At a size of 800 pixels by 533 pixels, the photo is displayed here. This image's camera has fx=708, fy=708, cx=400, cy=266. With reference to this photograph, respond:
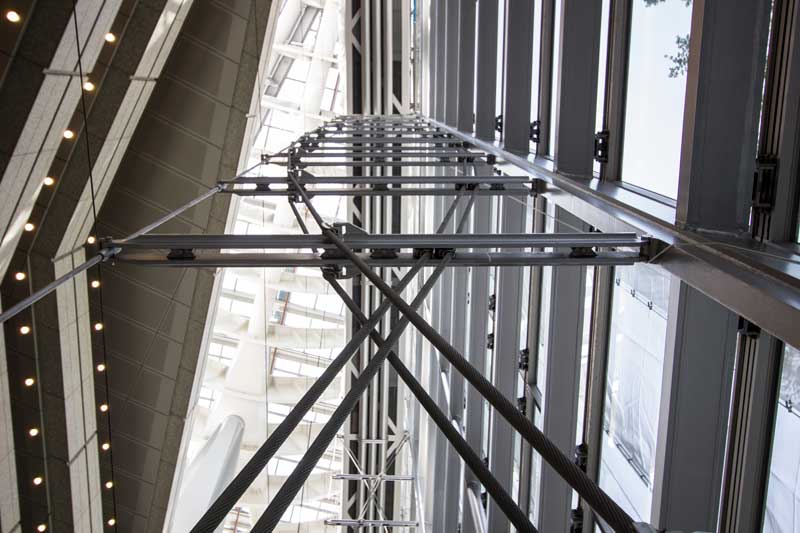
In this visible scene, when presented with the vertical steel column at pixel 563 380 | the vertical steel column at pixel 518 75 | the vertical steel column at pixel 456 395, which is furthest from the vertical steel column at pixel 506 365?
the vertical steel column at pixel 456 395

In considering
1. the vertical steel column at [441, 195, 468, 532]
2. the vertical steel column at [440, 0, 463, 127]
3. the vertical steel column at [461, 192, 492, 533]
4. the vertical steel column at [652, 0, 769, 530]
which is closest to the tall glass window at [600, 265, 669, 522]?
the vertical steel column at [652, 0, 769, 530]

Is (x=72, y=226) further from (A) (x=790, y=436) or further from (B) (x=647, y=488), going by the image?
(A) (x=790, y=436)

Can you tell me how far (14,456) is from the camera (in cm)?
665

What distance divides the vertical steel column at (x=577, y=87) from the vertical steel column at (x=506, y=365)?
149cm

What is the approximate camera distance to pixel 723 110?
97.3 inches

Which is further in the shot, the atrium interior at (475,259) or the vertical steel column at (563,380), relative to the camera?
the vertical steel column at (563,380)

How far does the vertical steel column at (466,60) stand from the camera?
8758 mm

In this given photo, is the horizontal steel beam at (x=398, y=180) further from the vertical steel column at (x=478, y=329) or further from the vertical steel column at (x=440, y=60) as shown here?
the vertical steel column at (x=440, y=60)

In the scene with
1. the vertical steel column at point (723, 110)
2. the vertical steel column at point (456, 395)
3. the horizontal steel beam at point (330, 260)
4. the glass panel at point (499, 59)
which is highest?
the glass panel at point (499, 59)

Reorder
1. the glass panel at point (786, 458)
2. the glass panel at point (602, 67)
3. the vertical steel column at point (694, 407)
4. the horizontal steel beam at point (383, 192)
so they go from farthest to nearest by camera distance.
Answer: the horizontal steel beam at point (383, 192)
the glass panel at point (602, 67)
the vertical steel column at point (694, 407)
the glass panel at point (786, 458)

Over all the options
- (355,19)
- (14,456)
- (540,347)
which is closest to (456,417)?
(540,347)

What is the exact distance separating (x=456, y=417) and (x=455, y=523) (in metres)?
1.31

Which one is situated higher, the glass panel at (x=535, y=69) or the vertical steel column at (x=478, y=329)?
the glass panel at (x=535, y=69)

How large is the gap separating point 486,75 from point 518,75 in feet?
5.20
